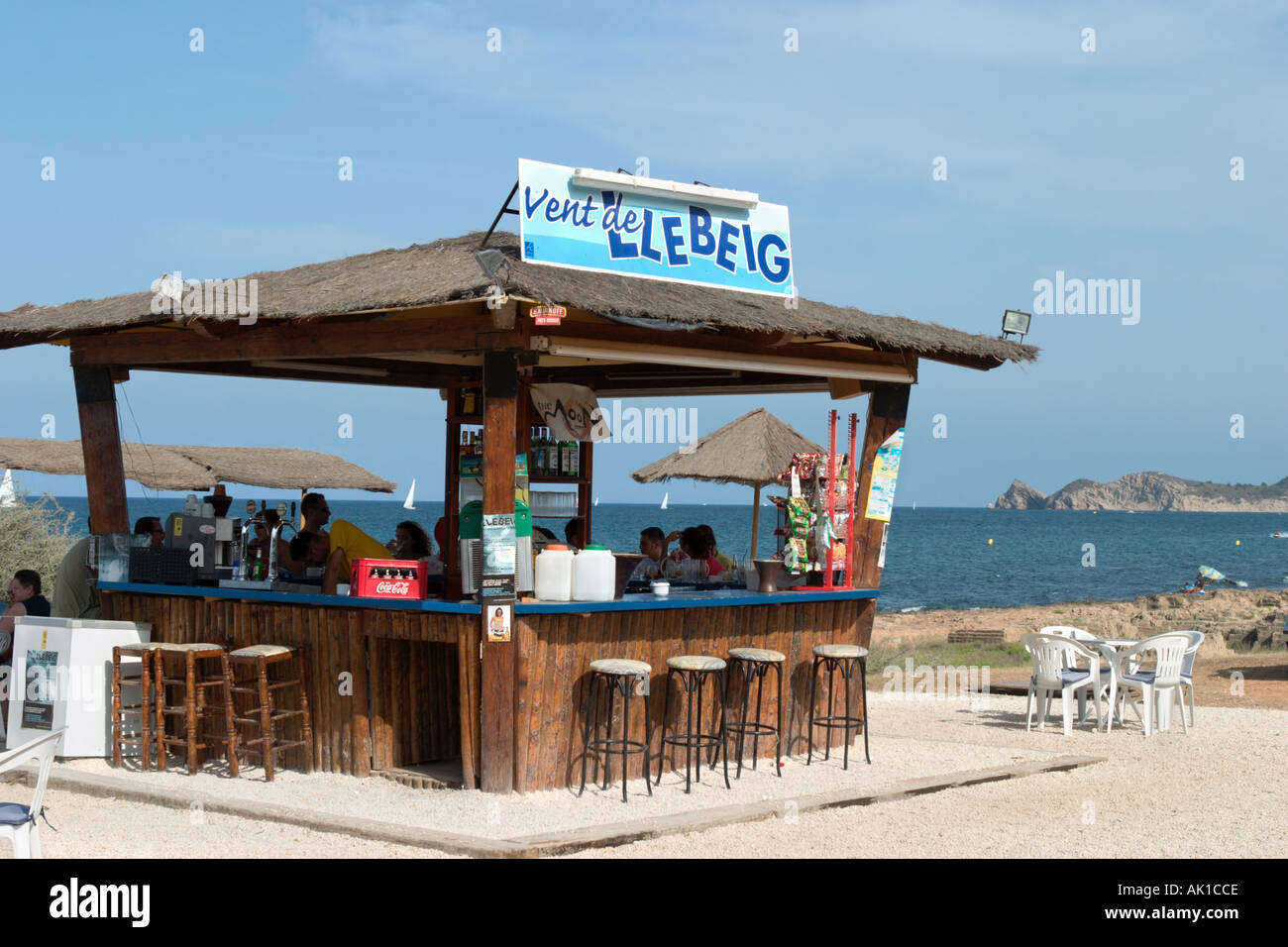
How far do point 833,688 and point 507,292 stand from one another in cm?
434

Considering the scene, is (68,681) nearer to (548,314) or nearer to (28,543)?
(548,314)

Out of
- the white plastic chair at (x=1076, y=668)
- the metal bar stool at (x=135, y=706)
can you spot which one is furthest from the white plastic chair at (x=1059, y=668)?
the metal bar stool at (x=135, y=706)

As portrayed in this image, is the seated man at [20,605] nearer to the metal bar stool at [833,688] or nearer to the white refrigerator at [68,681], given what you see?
the white refrigerator at [68,681]

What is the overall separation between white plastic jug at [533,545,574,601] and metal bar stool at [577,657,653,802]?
47 cm

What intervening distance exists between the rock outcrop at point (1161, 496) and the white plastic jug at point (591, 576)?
14723cm

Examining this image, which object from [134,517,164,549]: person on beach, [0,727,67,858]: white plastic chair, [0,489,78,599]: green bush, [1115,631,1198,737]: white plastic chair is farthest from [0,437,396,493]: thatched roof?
[0,727,67,858]: white plastic chair

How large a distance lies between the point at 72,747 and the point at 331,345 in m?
3.24

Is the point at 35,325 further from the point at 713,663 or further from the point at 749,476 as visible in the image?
the point at 749,476

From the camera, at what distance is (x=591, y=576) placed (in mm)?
8133

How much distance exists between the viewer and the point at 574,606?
7.92 m

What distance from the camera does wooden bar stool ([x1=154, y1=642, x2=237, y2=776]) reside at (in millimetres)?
8398

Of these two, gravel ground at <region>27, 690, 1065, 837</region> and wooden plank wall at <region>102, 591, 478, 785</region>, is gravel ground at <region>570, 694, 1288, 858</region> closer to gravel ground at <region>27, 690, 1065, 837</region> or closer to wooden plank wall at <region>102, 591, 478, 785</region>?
gravel ground at <region>27, 690, 1065, 837</region>

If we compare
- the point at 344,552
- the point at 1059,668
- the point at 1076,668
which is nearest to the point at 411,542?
the point at 344,552
